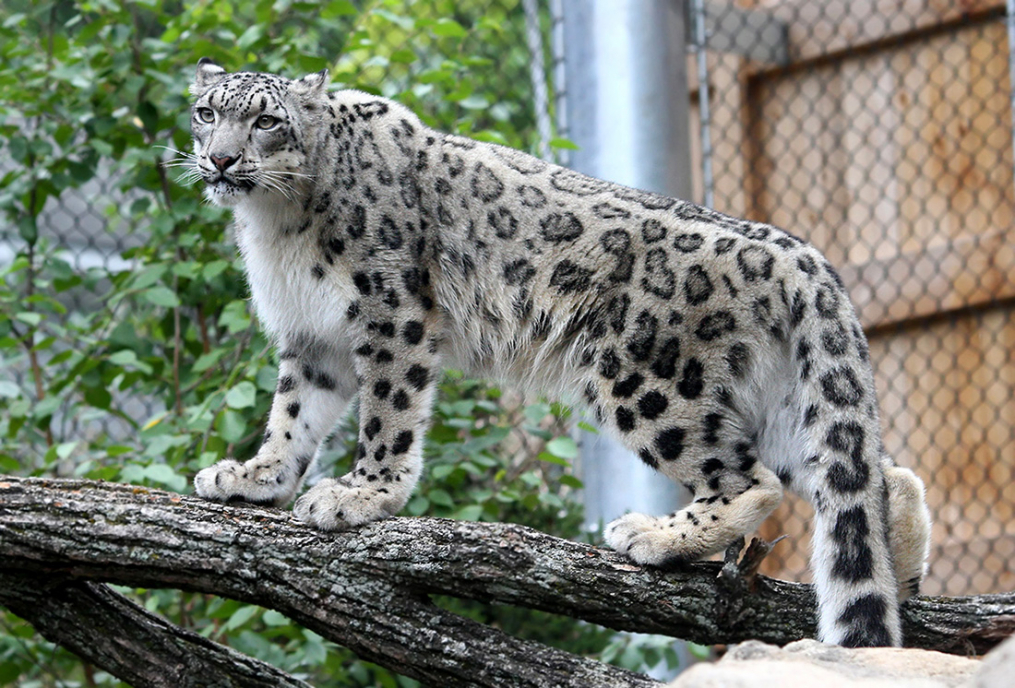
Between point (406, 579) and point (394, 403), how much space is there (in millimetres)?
742

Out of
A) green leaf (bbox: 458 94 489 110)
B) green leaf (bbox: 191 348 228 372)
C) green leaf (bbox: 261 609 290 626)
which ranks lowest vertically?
green leaf (bbox: 261 609 290 626)

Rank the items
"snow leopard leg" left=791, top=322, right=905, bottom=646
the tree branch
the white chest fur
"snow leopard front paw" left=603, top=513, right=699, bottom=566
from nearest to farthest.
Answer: "snow leopard leg" left=791, top=322, right=905, bottom=646 → the tree branch → "snow leopard front paw" left=603, top=513, right=699, bottom=566 → the white chest fur

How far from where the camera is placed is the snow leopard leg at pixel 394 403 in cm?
446

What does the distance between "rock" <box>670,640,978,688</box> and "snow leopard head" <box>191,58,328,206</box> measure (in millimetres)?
2431

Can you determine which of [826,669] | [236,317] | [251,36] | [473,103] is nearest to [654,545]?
[826,669]

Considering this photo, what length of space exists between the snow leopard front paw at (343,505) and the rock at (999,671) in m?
2.24

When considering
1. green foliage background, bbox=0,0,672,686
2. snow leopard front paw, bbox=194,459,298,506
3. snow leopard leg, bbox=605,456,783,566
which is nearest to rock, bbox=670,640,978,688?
Answer: snow leopard leg, bbox=605,456,783,566

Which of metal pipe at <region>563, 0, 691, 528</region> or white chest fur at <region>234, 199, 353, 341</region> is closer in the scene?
white chest fur at <region>234, 199, 353, 341</region>

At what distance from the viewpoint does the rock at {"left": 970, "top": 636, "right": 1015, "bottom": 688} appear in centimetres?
232

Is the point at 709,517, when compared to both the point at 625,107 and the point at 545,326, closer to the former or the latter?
the point at 545,326

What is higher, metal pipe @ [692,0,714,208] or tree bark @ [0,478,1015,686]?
metal pipe @ [692,0,714,208]

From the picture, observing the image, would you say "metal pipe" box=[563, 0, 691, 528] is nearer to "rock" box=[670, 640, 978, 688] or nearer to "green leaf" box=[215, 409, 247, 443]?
"green leaf" box=[215, 409, 247, 443]

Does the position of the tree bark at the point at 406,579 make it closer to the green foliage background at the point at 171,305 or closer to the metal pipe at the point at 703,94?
the green foliage background at the point at 171,305

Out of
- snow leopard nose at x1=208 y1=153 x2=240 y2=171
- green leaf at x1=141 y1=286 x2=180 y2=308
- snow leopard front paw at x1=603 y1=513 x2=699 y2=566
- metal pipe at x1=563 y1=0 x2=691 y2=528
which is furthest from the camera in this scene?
metal pipe at x1=563 y1=0 x2=691 y2=528
